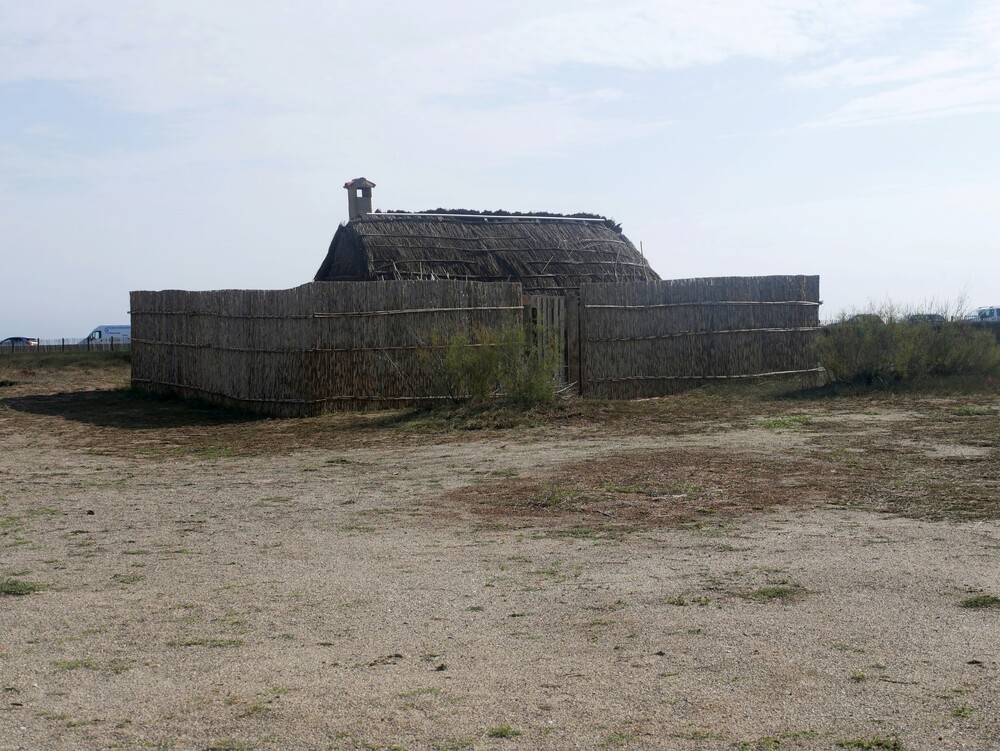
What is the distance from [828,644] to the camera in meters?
4.75

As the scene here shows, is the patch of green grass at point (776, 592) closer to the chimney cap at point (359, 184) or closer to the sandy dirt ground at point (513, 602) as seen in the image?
the sandy dirt ground at point (513, 602)

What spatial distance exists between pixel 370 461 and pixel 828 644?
7.57 m

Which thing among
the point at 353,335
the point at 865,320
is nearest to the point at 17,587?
the point at 353,335

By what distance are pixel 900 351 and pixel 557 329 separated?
572 centimetres

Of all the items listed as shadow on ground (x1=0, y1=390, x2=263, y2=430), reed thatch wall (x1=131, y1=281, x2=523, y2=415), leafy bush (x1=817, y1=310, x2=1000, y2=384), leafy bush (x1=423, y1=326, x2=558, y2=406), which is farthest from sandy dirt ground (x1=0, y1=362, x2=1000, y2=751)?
leafy bush (x1=817, y1=310, x2=1000, y2=384)

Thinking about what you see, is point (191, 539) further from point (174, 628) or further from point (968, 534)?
point (968, 534)

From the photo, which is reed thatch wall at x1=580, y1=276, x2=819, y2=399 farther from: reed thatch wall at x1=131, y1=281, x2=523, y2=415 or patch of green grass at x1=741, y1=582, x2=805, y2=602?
patch of green grass at x1=741, y1=582, x2=805, y2=602

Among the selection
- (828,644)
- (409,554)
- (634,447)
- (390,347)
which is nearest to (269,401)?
(390,347)

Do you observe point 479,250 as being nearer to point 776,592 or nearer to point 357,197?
point 357,197

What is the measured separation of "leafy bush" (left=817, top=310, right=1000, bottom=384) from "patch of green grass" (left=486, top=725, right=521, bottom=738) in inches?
632

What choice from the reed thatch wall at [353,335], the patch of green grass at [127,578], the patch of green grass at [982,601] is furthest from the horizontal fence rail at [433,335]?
the patch of green grass at [982,601]

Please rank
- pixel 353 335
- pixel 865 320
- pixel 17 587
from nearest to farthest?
1. pixel 17 587
2. pixel 353 335
3. pixel 865 320

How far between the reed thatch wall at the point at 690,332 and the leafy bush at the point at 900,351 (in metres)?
1.29

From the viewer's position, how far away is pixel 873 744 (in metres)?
3.66
